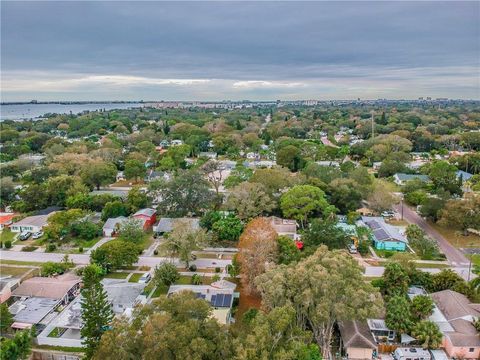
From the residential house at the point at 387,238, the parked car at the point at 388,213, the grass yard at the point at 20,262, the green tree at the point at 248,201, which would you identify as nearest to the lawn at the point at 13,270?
the grass yard at the point at 20,262

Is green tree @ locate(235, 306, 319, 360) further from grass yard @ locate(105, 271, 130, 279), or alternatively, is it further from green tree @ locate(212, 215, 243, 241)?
green tree @ locate(212, 215, 243, 241)

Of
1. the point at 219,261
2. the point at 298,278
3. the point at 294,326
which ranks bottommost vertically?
the point at 219,261

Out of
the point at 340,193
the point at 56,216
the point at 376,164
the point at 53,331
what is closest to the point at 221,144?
the point at 376,164

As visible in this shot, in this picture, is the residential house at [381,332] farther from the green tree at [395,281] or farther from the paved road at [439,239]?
the paved road at [439,239]

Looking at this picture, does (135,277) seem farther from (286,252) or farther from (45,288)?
(286,252)

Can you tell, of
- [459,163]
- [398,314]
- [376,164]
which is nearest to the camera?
[398,314]

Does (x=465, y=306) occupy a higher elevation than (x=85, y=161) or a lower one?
lower

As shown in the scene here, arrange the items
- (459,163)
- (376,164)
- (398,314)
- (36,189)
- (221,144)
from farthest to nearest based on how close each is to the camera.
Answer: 1. (221,144)
2. (376,164)
3. (459,163)
4. (36,189)
5. (398,314)

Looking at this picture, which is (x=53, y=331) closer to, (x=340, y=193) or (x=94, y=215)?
(x=94, y=215)
